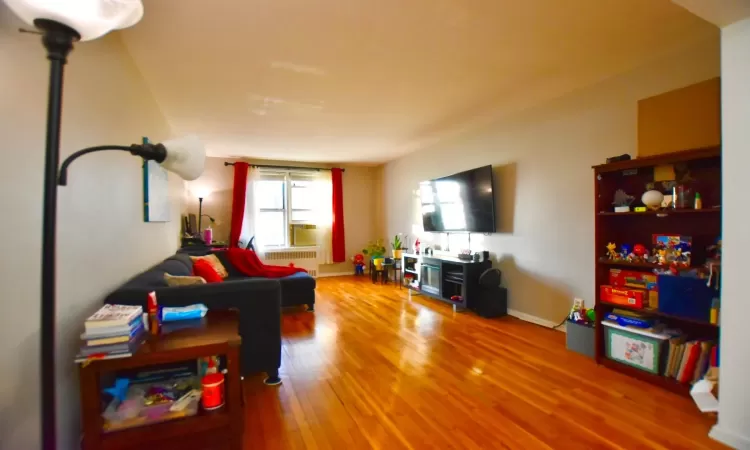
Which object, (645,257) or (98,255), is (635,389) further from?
(98,255)

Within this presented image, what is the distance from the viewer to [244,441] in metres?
1.76

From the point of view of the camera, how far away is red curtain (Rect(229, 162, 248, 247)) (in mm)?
6148

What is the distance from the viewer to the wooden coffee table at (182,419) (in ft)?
4.43

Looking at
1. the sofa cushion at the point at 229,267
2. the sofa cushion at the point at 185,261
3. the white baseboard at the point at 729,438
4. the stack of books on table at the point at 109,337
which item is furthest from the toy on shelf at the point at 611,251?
the sofa cushion at the point at 229,267

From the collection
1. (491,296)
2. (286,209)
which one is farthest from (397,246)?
(491,296)

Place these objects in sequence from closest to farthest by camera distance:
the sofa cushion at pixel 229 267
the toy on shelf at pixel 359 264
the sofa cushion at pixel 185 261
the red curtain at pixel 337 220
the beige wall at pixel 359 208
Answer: the sofa cushion at pixel 185 261 < the sofa cushion at pixel 229 267 < the red curtain at pixel 337 220 < the toy on shelf at pixel 359 264 < the beige wall at pixel 359 208

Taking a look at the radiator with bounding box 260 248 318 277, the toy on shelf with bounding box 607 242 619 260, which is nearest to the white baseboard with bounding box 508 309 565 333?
the toy on shelf with bounding box 607 242 619 260

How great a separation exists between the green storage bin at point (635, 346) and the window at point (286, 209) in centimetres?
529

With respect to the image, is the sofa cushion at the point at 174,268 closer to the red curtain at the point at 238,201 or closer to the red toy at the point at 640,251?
the red curtain at the point at 238,201

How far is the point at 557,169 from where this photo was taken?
343cm

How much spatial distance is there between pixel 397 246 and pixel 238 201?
9.62 ft

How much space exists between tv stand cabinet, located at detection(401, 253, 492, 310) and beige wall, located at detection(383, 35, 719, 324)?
0.37 metres

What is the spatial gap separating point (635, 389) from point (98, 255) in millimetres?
3331

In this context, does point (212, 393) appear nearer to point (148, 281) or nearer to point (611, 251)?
point (148, 281)
